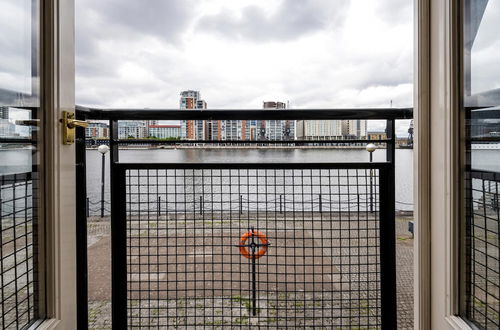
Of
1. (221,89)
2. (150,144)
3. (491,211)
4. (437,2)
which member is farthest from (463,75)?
(221,89)

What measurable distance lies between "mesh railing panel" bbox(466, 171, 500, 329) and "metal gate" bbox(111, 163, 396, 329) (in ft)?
1.41

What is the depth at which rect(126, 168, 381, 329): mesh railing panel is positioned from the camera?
118 centimetres

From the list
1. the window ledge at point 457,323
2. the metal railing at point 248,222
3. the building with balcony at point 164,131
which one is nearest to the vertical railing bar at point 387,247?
the metal railing at point 248,222

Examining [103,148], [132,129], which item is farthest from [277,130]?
[103,148]

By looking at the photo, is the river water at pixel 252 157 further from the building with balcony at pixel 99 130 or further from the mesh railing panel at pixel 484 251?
the mesh railing panel at pixel 484 251

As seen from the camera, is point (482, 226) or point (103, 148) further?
point (103, 148)

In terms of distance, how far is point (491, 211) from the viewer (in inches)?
27.3

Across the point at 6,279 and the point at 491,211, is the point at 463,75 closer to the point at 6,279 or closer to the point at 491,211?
the point at 491,211

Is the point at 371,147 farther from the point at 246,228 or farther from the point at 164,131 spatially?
the point at 164,131

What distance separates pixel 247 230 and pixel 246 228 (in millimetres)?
16

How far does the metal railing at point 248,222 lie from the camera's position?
3.81 ft

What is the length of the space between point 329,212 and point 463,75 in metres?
0.67

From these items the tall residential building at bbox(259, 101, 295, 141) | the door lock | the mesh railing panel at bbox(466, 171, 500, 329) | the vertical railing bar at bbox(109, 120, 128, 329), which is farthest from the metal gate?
the mesh railing panel at bbox(466, 171, 500, 329)

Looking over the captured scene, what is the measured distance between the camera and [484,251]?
28.2 inches
